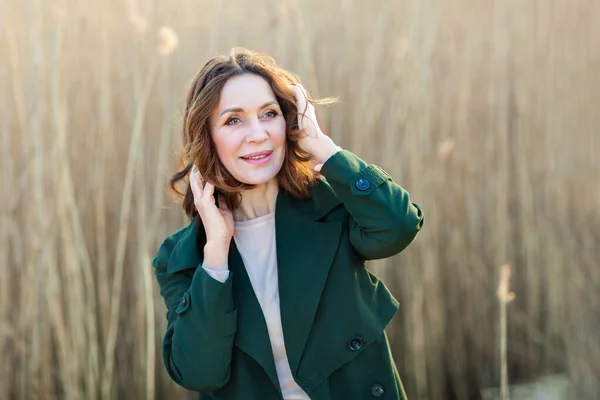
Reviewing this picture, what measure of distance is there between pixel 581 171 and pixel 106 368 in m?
1.71

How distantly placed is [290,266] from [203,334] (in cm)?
21

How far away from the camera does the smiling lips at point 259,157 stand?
1402 mm

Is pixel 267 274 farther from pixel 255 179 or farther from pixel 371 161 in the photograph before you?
pixel 371 161

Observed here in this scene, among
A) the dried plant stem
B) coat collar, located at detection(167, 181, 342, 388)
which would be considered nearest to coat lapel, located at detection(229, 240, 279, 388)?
coat collar, located at detection(167, 181, 342, 388)

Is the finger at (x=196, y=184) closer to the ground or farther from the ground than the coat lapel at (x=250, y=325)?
farther from the ground

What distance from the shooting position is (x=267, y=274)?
1.47 meters

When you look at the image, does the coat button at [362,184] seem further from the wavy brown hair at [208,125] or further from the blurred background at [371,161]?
the blurred background at [371,161]

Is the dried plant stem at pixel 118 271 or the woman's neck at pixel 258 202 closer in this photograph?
the woman's neck at pixel 258 202

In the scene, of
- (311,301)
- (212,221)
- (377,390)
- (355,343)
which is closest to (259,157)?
(212,221)

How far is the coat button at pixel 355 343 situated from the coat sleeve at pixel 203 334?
0.74ft

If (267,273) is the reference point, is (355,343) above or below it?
below

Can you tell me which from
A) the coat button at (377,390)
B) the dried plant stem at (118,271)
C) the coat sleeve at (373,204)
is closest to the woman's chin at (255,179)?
the coat sleeve at (373,204)

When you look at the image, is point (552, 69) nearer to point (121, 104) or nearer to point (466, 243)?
point (466, 243)

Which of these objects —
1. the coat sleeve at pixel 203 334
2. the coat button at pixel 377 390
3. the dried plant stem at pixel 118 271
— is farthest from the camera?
the dried plant stem at pixel 118 271
